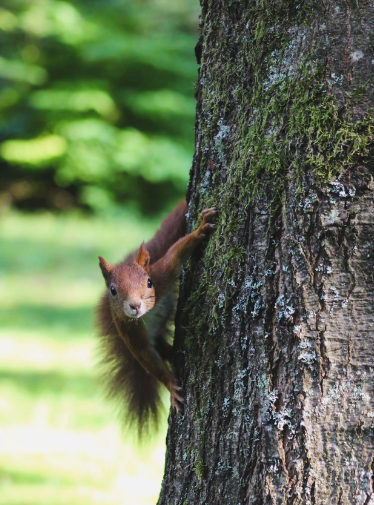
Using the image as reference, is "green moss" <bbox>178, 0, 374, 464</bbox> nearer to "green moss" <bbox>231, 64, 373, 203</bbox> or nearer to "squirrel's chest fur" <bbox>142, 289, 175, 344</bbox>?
"green moss" <bbox>231, 64, 373, 203</bbox>

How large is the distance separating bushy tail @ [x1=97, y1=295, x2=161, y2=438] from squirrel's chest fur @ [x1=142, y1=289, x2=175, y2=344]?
0.47 ft

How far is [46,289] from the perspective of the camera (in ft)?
24.0

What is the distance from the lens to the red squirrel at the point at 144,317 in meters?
2.17

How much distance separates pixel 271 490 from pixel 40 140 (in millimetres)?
12145

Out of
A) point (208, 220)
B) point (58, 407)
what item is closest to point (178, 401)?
point (208, 220)

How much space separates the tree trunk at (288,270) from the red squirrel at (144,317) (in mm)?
193

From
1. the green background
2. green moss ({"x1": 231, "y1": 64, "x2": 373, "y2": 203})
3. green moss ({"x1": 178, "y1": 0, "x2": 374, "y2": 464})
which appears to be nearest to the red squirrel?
green moss ({"x1": 178, "y1": 0, "x2": 374, "y2": 464})

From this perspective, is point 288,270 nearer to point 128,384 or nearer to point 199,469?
point 199,469

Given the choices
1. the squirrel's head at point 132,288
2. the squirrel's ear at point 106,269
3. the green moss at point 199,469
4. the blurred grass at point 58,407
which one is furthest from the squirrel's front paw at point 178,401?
the blurred grass at point 58,407

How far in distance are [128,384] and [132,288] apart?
56 cm

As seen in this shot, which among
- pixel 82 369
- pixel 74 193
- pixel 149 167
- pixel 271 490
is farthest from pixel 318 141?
pixel 74 193

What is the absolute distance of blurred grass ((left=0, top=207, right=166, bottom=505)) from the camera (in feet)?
11.0

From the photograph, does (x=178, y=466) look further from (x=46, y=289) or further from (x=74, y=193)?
(x=74, y=193)

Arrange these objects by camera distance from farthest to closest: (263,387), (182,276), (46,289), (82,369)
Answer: (46,289) → (82,369) → (182,276) → (263,387)
